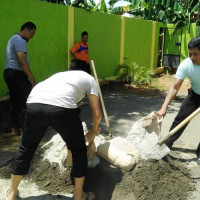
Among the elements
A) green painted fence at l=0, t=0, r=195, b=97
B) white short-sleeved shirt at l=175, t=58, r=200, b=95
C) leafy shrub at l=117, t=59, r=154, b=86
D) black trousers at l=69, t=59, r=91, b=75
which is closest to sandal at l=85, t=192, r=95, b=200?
white short-sleeved shirt at l=175, t=58, r=200, b=95

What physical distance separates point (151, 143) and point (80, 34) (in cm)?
549

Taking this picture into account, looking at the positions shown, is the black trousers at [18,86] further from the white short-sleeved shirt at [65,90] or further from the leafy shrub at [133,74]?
the leafy shrub at [133,74]

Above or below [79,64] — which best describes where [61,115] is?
below

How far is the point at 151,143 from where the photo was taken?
155 inches

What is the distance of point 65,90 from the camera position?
9.07 feet

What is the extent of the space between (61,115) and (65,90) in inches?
8.8

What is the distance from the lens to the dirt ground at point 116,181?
328cm

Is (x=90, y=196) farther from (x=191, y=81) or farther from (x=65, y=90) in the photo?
(x=191, y=81)

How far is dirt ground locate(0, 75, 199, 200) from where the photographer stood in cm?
328

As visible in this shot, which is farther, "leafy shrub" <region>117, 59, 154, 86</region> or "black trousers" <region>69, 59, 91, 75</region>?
"leafy shrub" <region>117, 59, 154, 86</region>

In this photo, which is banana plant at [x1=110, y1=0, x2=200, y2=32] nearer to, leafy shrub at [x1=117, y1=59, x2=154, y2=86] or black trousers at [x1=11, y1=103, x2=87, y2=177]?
leafy shrub at [x1=117, y1=59, x2=154, y2=86]

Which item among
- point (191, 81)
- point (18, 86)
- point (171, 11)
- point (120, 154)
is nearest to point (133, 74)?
point (171, 11)

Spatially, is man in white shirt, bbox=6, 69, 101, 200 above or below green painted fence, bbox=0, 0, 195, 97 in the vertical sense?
below

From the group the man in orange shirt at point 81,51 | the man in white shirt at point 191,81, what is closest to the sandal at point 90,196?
the man in white shirt at point 191,81
